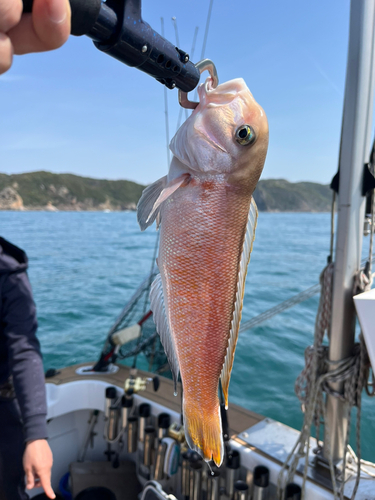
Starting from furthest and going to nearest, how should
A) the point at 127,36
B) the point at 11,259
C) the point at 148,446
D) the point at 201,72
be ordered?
the point at 148,446
the point at 11,259
the point at 201,72
the point at 127,36

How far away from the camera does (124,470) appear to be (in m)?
3.54

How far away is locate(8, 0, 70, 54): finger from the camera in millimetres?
529

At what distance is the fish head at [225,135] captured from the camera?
3.31ft

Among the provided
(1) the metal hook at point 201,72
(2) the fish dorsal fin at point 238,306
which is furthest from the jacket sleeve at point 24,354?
(1) the metal hook at point 201,72

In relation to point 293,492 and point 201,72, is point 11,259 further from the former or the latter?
point 293,492

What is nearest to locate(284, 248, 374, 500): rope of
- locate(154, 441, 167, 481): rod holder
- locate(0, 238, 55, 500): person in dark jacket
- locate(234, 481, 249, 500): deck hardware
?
locate(234, 481, 249, 500): deck hardware

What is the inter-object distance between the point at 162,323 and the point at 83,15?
0.76 metres

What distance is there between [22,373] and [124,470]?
1.98 metres

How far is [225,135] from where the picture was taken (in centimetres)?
103

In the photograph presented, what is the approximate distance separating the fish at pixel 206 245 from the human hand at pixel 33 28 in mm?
431

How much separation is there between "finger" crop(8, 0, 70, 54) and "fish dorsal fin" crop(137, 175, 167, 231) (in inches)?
18.7

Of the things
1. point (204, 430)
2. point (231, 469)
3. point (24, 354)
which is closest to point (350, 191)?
point (204, 430)

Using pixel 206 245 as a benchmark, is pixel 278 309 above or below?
below

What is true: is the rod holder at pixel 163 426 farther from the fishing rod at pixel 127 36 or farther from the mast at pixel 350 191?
the fishing rod at pixel 127 36
